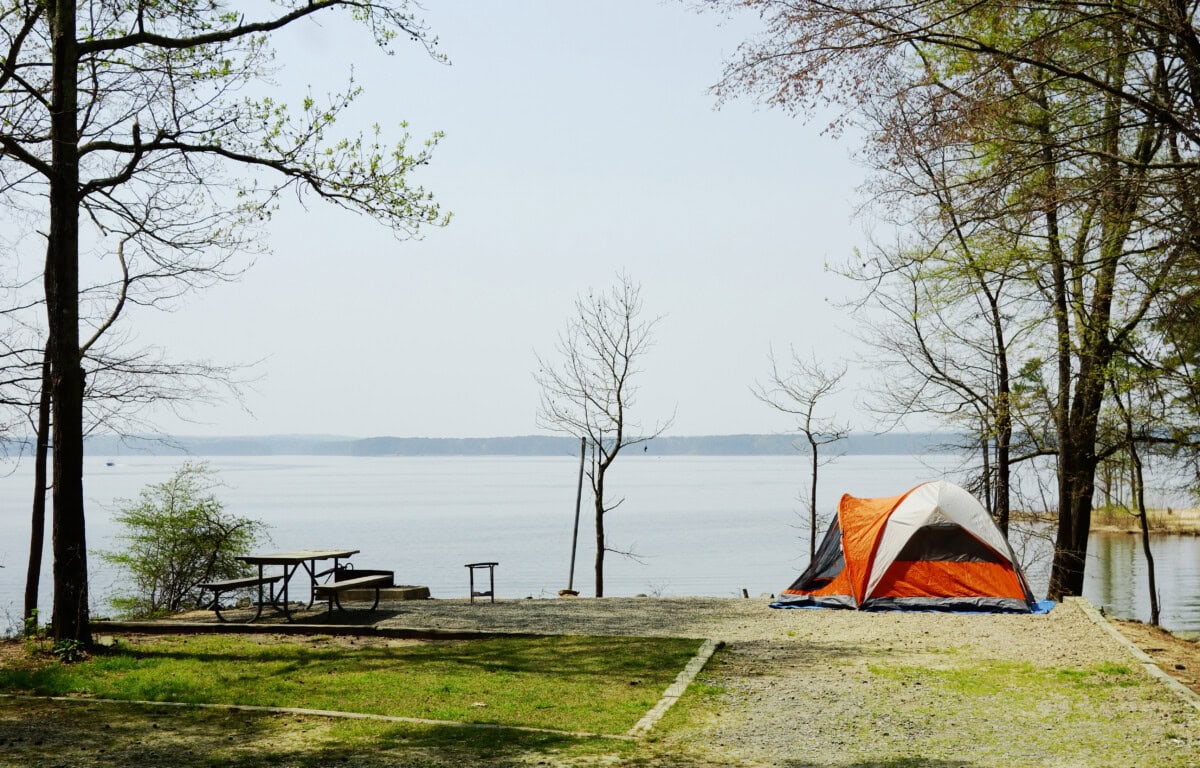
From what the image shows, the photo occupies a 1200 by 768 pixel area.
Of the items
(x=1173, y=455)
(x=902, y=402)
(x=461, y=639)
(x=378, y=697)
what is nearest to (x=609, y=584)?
(x=902, y=402)

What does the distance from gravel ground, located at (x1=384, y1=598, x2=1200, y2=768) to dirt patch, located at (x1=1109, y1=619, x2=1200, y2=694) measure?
36 centimetres

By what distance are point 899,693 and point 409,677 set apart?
13.3 ft

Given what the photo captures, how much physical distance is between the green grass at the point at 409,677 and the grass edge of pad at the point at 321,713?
12cm

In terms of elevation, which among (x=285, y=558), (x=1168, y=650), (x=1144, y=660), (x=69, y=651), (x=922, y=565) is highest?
(x=285, y=558)

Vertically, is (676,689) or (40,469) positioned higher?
(40,469)

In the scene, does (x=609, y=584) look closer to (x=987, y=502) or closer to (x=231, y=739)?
(x=987, y=502)

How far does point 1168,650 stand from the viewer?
1100 cm

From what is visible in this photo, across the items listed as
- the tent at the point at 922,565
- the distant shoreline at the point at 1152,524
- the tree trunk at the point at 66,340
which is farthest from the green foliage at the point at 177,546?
the distant shoreline at the point at 1152,524

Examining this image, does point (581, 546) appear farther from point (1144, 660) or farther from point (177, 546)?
point (1144, 660)

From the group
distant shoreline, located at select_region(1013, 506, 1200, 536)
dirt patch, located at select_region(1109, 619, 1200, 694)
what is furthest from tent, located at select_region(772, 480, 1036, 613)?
distant shoreline, located at select_region(1013, 506, 1200, 536)

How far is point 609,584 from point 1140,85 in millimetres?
31240

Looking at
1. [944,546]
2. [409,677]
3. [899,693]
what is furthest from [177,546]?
[899,693]

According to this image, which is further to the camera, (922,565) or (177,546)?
(177,546)

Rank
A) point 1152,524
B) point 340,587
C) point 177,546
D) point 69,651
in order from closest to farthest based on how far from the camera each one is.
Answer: point 69,651
point 340,587
point 177,546
point 1152,524
